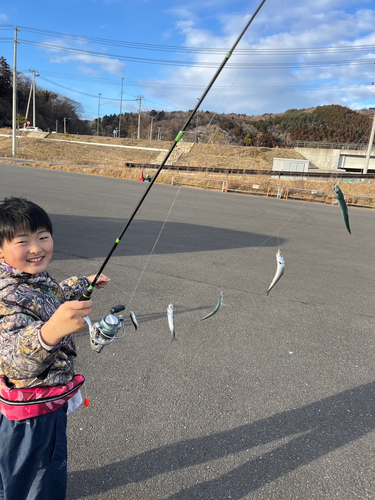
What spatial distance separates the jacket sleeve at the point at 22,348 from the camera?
1075mm

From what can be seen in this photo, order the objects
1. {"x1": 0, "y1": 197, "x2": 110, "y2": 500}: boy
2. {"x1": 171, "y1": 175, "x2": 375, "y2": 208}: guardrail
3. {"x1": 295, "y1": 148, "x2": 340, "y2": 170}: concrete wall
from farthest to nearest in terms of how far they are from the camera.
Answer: {"x1": 295, "y1": 148, "x2": 340, "y2": 170}: concrete wall < {"x1": 171, "y1": 175, "x2": 375, "y2": 208}: guardrail < {"x1": 0, "y1": 197, "x2": 110, "y2": 500}: boy

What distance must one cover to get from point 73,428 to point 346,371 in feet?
8.09

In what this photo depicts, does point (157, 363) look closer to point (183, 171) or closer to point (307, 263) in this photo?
point (307, 263)

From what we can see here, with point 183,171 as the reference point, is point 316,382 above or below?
below

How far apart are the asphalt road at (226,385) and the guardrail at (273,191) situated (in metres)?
13.0

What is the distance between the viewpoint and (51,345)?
1066mm

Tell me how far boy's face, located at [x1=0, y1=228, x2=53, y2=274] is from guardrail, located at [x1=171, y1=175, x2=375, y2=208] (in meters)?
17.0

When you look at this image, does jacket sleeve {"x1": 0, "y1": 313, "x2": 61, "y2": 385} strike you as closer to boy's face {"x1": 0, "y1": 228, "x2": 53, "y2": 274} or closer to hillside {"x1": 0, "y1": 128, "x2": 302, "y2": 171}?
boy's face {"x1": 0, "y1": 228, "x2": 53, "y2": 274}

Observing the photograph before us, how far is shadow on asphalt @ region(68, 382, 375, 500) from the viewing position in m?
1.81

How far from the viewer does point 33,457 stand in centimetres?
128

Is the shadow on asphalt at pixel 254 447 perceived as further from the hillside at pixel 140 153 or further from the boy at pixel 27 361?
the hillside at pixel 140 153

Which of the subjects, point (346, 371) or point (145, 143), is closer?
point (346, 371)

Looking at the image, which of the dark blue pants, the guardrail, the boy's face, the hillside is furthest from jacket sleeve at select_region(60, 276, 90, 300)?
the hillside

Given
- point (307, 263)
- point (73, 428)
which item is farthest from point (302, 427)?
point (307, 263)
